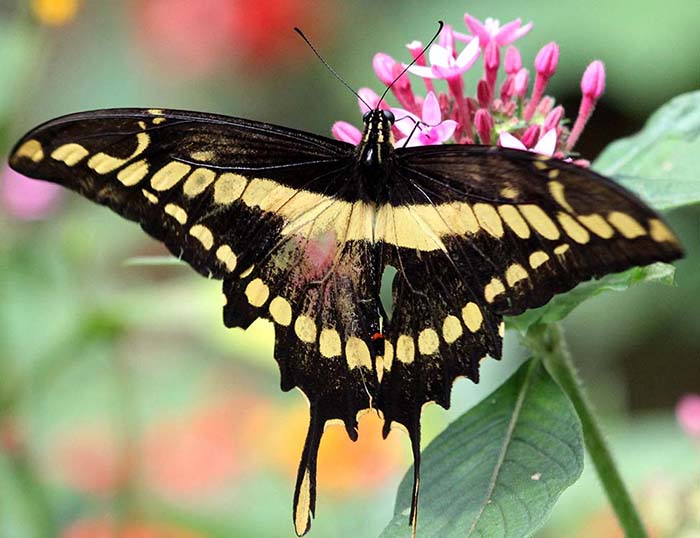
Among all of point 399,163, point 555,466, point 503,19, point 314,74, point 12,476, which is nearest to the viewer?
point 555,466

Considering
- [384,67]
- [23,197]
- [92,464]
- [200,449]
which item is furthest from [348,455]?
[23,197]

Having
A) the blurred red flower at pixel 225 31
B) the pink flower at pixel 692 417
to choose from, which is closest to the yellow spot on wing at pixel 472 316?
the pink flower at pixel 692 417

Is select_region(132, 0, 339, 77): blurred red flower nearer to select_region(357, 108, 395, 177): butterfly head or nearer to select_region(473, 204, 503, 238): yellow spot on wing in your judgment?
select_region(357, 108, 395, 177): butterfly head

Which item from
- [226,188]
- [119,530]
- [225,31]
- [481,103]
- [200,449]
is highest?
[225,31]

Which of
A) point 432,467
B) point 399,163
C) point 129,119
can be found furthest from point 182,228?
point 432,467

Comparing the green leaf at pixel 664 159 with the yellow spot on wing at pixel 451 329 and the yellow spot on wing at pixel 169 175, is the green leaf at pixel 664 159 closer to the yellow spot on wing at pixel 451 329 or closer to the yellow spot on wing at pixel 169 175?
the yellow spot on wing at pixel 451 329

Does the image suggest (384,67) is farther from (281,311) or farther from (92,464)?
(92,464)

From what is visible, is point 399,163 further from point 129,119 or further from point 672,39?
point 672,39

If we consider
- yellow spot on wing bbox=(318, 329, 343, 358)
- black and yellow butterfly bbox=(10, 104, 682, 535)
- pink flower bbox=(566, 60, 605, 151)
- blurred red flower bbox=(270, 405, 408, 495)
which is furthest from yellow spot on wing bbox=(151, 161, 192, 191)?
blurred red flower bbox=(270, 405, 408, 495)
